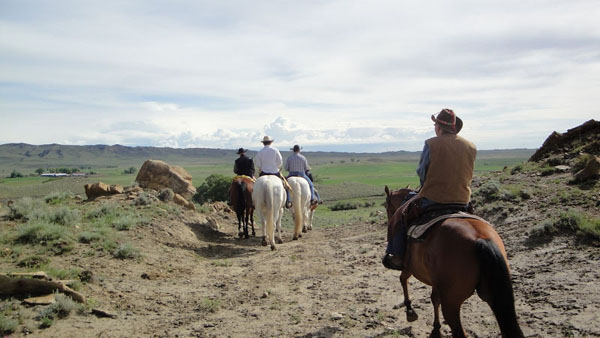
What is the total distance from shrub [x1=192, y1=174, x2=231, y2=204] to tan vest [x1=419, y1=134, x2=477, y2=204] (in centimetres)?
2821

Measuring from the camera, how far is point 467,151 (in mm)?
4977

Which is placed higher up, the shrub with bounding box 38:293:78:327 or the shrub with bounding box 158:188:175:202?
the shrub with bounding box 158:188:175:202

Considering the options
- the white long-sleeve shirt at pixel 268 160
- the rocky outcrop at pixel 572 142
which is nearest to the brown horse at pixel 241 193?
the white long-sleeve shirt at pixel 268 160

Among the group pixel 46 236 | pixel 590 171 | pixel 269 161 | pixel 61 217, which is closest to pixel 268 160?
pixel 269 161

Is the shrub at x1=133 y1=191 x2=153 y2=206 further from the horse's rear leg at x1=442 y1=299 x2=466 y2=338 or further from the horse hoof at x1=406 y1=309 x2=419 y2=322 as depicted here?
the horse's rear leg at x1=442 y1=299 x2=466 y2=338

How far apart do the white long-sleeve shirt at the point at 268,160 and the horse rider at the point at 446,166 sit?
8391 millimetres

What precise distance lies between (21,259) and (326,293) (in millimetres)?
5778

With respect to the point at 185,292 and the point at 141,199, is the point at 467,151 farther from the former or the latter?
the point at 141,199

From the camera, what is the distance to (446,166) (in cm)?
495

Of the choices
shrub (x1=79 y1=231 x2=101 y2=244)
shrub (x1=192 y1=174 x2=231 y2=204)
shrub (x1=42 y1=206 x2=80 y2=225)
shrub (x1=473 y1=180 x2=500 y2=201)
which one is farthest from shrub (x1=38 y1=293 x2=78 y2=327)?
shrub (x1=192 y1=174 x2=231 y2=204)

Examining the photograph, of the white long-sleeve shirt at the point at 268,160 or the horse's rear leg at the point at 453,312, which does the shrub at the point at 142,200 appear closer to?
the white long-sleeve shirt at the point at 268,160

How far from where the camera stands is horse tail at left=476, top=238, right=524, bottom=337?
3.84 m

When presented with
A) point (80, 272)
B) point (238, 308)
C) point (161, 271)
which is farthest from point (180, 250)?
point (238, 308)

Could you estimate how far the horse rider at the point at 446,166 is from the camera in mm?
4953
